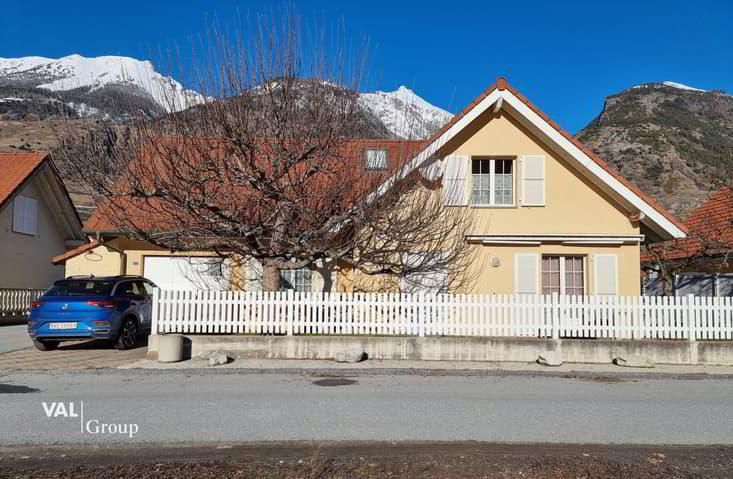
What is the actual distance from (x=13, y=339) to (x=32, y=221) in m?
10.9

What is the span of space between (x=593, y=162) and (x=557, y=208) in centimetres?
152

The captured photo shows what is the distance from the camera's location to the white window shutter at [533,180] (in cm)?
1552

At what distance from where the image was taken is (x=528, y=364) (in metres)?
11.7

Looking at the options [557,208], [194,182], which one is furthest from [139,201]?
[557,208]

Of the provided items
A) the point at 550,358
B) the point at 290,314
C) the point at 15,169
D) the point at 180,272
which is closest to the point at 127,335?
the point at 290,314

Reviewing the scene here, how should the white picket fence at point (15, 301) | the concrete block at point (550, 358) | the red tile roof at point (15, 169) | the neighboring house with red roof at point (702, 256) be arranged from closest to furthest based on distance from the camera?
the concrete block at point (550, 358)
the neighboring house with red roof at point (702, 256)
the white picket fence at point (15, 301)
the red tile roof at point (15, 169)

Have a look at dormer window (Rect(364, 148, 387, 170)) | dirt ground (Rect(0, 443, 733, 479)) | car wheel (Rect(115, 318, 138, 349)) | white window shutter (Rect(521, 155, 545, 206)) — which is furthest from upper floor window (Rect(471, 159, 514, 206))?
dirt ground (Rect(0, 443, 733, 479))

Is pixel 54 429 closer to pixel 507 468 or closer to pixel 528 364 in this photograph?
pixel 507 468

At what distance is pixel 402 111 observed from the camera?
1385 cm

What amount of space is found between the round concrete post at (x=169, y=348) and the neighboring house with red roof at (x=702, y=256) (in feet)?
50.0

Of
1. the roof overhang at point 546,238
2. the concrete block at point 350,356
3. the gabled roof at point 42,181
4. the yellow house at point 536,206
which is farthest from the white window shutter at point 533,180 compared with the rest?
the gabled roof at point 42,181

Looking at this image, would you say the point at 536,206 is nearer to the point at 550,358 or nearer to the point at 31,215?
the point at 550,358

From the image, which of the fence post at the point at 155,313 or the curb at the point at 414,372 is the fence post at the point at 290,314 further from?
the fence post at the point at 155,313

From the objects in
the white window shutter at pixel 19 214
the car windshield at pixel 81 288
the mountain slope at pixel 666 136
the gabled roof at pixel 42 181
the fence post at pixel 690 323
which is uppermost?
the mountain slope at pixel 666 136
